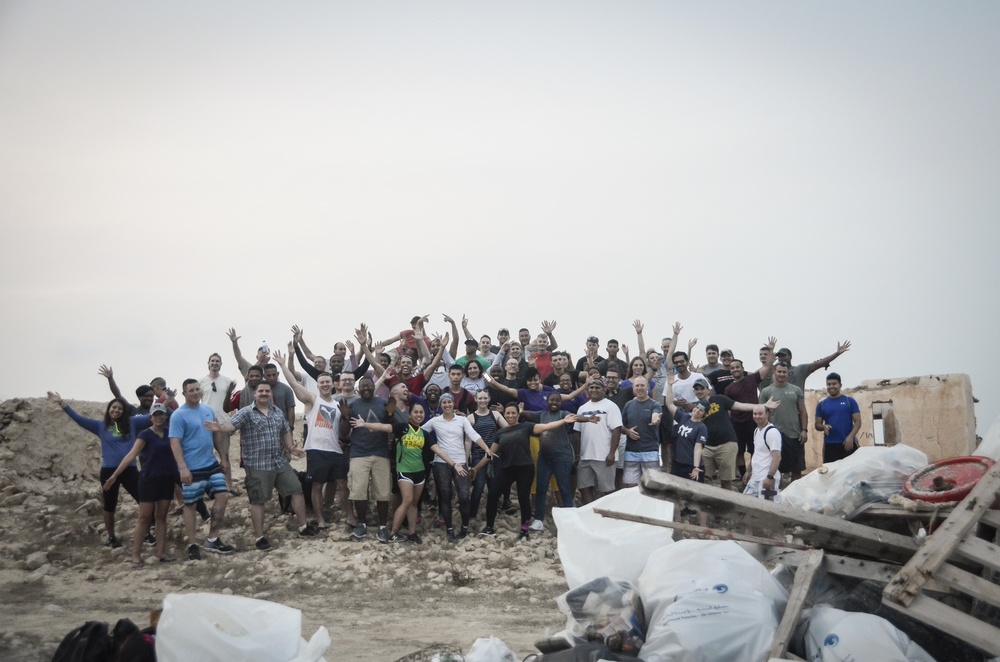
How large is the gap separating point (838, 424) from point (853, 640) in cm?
588

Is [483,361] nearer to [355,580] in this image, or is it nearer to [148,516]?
[355,580]

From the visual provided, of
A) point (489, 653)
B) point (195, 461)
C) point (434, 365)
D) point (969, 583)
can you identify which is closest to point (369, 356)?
point (434, 365)

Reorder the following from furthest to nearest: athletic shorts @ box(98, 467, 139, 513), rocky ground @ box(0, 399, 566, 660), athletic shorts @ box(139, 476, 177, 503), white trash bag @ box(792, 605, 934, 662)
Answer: athletic shorts @ box(98, 467, 139, 513) → athletic shorts @ box(139, 476, 177, 503) → rocky ground @ box(0, 399, 566, 660) → white trash bag @ box(792, 605, 934, 662)

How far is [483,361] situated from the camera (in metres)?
11.2

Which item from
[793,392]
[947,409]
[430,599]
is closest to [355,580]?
[430,599]

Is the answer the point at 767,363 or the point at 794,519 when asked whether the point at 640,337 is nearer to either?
the point at 767,363

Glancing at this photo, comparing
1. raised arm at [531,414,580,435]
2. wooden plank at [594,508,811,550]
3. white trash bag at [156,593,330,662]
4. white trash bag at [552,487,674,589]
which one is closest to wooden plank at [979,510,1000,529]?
wooden plank at [594,508,811,550]

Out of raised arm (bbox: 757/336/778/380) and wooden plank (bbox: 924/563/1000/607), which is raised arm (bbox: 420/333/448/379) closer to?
raised arm (bbox: 757/336/778/380)

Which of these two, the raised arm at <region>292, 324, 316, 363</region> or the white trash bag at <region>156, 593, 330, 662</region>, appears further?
the raised arm at <region>292, 324, 316, 363</region>

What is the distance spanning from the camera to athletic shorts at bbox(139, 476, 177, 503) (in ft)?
28.5

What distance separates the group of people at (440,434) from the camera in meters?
8.95

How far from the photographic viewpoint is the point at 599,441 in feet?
32.6

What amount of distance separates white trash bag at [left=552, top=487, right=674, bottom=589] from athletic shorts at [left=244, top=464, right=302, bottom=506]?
3992 mm

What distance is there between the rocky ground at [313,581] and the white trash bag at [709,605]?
4.75ft
